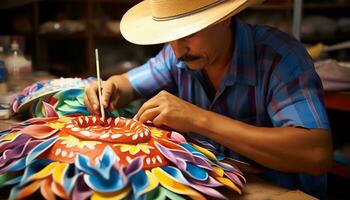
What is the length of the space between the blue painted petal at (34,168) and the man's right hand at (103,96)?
0.33 metres

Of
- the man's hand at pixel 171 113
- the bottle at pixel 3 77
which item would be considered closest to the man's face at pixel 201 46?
the man's hand at pixel 171 113

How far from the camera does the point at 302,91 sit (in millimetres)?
950

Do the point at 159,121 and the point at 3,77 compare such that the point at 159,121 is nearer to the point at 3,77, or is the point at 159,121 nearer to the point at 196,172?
the point at 196,172

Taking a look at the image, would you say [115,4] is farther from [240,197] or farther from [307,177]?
[240,197]

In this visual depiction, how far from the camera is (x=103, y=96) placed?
3.66 ft

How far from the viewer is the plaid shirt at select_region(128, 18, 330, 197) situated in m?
0.95

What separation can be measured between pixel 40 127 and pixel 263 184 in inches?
18.3

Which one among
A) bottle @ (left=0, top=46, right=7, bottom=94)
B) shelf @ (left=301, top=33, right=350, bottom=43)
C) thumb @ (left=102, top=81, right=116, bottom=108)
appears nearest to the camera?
thumb @ (left=102, top=81, right=116, bottom=108)

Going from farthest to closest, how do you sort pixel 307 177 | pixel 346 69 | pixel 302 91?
→ pixel 346 69 → pixel 307 177 → pixel 302 91

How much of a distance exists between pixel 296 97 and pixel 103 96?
1.66ft

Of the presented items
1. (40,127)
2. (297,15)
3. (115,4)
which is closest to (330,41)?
(297,15)

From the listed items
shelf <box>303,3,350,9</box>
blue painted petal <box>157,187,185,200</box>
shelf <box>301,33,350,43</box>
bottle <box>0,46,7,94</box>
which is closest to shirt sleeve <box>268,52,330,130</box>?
blue painted petal <box>157,187,185,200</box>

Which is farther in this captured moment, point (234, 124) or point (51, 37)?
point (51, 37)

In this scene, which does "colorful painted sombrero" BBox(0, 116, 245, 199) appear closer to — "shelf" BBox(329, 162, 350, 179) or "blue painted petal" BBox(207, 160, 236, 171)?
"blue painted petal" BBox(207, 160, 236, 171)
